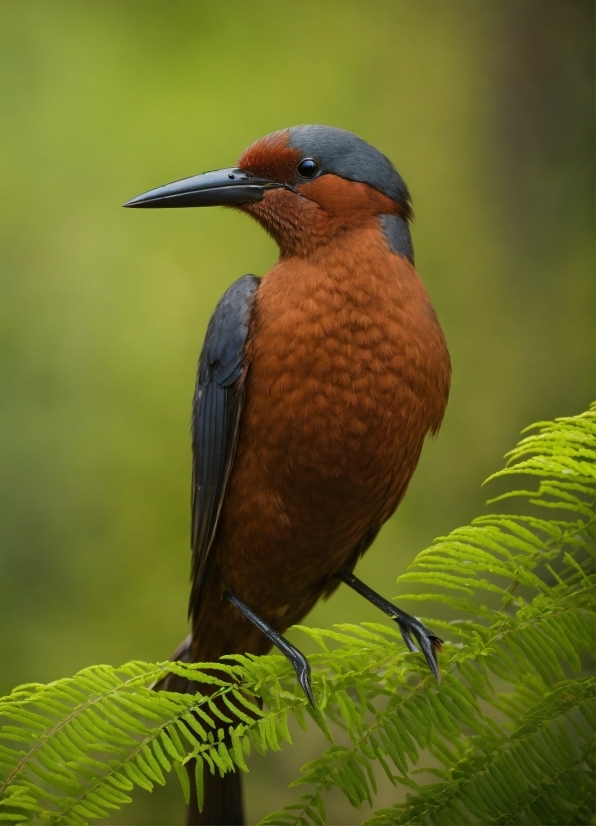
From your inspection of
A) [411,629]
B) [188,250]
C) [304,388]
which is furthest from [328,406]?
[188,250]

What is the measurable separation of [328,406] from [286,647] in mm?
499

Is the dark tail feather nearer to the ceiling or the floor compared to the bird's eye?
nearer to the floor

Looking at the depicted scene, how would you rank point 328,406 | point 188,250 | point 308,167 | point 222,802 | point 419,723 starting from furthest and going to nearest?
point 188,250 < point 222,802 < point 308,167 < point 328,406 < point 419,723

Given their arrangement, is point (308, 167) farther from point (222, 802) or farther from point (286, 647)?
point (222, 802)

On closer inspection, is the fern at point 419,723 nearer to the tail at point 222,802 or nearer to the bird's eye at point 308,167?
the tail at point 222,802

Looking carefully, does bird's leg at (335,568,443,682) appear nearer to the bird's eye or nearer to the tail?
the tail

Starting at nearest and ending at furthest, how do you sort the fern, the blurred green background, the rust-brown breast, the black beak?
the fern
the rust-brown breast
the black beak
the blurred green background

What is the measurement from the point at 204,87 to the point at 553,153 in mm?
1363

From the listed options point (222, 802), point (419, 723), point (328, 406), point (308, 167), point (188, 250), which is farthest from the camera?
point (188, 250)

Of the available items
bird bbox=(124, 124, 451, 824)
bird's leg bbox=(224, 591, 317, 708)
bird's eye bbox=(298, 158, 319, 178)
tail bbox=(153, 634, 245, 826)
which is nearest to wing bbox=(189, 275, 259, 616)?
bird bbox=(124, 124, 451, 824)

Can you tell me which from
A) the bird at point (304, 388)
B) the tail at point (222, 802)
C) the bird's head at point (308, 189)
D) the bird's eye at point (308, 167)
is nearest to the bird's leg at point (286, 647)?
the bird at point (304, 388)

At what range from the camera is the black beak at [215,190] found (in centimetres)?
185

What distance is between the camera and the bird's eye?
1875mm

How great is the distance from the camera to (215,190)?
6.21 feet
